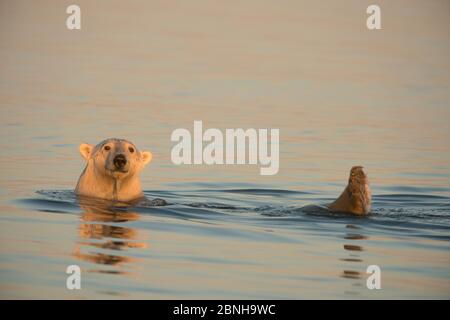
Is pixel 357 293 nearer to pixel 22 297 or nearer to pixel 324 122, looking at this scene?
pixel 22 297

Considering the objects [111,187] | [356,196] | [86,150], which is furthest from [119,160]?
[356,196]

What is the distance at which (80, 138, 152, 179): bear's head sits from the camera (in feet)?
53.2

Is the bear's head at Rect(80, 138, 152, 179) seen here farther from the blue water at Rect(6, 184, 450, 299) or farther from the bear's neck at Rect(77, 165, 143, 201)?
the blue water at Rect(6, 184, 450, 299)

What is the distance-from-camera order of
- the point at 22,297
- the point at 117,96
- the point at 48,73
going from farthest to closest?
the point at 48,73 → the point at 117,96 → the point at 22,297

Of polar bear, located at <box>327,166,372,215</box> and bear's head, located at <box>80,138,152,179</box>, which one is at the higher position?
bear's head, located at <box>80,138,152,179</box>

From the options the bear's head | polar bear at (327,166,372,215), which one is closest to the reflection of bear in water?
the bear's head

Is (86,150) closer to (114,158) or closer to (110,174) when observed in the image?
(110,174)

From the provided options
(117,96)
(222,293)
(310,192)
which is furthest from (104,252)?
(117,96)

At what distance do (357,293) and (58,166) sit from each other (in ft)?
30.4

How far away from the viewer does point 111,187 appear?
658 inches

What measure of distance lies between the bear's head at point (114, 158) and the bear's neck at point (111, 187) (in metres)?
0.09

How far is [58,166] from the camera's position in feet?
65.4

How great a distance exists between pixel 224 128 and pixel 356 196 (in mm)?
8938

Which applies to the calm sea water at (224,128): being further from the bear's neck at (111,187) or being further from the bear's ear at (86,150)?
the bear's ear at (86,150)
